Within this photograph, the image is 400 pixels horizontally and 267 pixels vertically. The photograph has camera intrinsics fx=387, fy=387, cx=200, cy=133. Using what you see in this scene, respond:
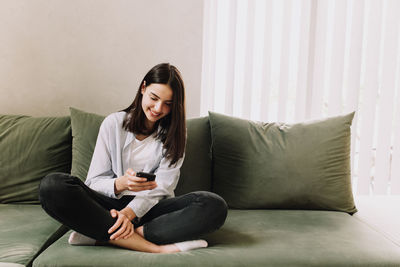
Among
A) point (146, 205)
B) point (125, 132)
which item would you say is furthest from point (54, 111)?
point (146, 205)

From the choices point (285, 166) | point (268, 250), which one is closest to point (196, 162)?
point (285, 166)

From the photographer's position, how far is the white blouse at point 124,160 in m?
1.62

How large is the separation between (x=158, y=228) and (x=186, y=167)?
495 millimetres

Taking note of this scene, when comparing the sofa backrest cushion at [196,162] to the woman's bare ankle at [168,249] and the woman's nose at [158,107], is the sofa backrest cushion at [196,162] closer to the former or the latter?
the woman's nose at [158,107]

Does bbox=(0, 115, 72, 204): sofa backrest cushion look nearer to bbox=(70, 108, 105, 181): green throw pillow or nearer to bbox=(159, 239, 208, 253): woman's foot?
bbox=(70, 108, 105, 181): green throw pillow

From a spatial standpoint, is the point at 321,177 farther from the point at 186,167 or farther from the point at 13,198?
the point at 13,198

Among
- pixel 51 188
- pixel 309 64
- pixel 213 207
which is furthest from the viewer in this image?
pixel 309 64

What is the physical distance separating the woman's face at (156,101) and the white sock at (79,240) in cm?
54

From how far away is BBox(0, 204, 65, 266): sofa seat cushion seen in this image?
1.31 m

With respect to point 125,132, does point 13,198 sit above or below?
below

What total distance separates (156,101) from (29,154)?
751mm

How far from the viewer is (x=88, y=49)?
7.56 ft

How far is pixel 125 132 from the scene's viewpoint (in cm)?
170

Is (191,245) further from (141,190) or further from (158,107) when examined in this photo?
(158,107)
